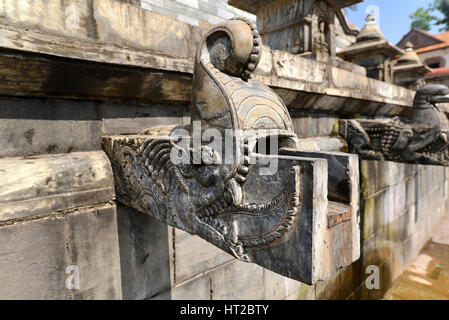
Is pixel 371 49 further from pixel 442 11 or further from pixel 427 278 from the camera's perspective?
pixel 442 11

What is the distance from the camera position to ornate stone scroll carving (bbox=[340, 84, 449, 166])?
304 cm

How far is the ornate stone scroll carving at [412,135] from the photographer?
304 centimetres

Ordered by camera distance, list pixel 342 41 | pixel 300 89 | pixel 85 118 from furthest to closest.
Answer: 1. pixel 342 41
2. pixel 300 89
3. pixel 85 118

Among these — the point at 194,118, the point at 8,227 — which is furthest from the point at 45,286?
the point at 194,118

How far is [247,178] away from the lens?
39.4 inches

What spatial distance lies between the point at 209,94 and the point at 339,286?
10.8 feet

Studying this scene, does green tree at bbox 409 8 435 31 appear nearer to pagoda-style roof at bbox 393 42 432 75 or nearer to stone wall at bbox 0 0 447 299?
pagoda-style roof at bbox 393 42 432 75

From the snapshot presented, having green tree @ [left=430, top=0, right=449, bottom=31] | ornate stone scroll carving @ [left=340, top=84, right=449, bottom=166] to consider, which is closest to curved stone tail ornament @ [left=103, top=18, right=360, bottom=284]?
ornate stone scroll carving @ [left=340, top=84, right=449, bottom=166]

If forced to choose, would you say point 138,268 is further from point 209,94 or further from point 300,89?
point 300,89

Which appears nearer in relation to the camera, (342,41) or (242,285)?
(242,285)

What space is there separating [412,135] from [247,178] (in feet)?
9.57

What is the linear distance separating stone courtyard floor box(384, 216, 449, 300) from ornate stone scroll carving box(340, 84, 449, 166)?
7.23ft

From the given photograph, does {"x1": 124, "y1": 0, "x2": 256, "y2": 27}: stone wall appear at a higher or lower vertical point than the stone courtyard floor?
higher

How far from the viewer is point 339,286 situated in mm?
3467
